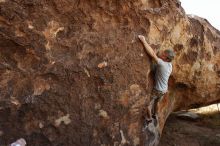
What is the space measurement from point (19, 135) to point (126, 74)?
2.03 m

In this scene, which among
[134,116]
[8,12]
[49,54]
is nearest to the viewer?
[8,12]

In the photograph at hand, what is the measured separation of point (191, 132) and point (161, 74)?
125 inches

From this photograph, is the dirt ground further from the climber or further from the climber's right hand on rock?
the climber's right hand on rock

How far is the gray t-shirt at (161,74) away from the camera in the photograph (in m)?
7.35

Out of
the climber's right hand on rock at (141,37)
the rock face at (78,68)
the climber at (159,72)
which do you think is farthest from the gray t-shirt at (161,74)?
the climber's right hand on rock at (141,37)

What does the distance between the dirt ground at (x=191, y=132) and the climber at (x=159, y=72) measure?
158 cm

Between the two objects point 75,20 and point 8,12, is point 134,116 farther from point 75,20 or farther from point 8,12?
point 8,12

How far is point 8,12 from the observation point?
19.3 ft

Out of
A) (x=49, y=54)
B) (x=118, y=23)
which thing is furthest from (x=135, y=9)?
(x=49, y=54)

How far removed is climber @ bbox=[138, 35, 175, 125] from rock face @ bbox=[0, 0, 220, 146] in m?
0.12

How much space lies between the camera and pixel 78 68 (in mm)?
6566

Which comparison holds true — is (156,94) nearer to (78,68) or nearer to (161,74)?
(161,74)

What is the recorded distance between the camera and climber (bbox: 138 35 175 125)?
7.30 meters

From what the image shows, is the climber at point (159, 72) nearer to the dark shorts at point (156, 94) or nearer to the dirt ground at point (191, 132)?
the dark shorts at point (156, 94)
